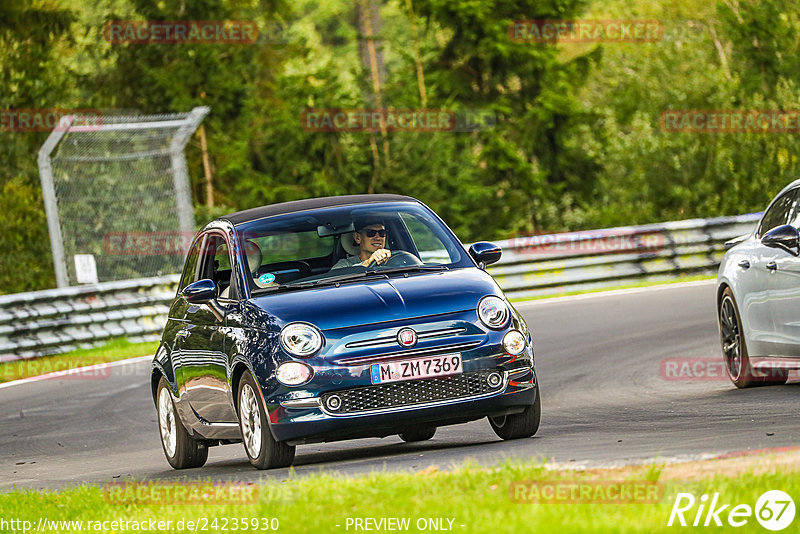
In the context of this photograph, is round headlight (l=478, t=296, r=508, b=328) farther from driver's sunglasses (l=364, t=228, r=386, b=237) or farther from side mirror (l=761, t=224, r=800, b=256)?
side mirror (l=761, t=224, r=800, b=256)

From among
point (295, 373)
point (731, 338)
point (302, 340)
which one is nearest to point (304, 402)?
point (295, 373)

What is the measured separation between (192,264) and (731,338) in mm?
4251

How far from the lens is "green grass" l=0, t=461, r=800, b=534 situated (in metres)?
5.61

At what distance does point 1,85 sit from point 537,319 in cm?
1866

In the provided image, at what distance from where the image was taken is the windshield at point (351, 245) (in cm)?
945

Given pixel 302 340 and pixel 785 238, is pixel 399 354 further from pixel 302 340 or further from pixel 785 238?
pixel 785 238

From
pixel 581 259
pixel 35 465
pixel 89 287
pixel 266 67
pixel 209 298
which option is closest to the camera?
pixel 209 298

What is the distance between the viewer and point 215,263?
10.4 metres

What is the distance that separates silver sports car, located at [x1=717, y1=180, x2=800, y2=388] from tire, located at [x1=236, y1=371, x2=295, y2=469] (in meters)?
3.83

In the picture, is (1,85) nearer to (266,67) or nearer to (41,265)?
(41,265)

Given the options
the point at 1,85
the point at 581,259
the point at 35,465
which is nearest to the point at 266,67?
the point at 1,85

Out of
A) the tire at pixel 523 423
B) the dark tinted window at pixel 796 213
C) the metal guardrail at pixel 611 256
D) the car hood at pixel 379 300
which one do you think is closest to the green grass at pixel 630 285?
the metal guardrail at pixel 611 256

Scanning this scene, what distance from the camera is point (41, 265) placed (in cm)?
2988

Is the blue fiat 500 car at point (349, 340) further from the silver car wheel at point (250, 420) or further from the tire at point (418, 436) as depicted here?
the tire at point (418, 436)
